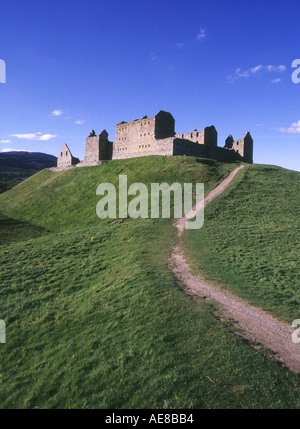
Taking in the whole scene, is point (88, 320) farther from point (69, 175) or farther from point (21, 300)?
point (69, 175)

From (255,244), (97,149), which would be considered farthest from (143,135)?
(255,244)

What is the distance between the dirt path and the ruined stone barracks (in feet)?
144

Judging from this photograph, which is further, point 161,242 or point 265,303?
point 161,242

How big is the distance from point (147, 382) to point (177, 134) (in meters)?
71.3

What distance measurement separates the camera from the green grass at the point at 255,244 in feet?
55.9

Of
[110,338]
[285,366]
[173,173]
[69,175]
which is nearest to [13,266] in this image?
[110,338]

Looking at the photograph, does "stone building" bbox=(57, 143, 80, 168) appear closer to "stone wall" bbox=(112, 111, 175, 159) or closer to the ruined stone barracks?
the ruined stone barracks

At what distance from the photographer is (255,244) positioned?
2641 cm

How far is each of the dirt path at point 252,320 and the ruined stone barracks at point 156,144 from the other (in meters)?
43.9

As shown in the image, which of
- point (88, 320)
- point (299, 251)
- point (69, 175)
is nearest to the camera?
point (88, 320)

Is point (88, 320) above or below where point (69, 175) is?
below

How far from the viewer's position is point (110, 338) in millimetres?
12883

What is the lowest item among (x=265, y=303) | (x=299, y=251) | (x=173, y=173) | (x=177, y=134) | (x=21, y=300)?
(x=21, y=300)

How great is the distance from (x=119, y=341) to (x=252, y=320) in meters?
6.61
